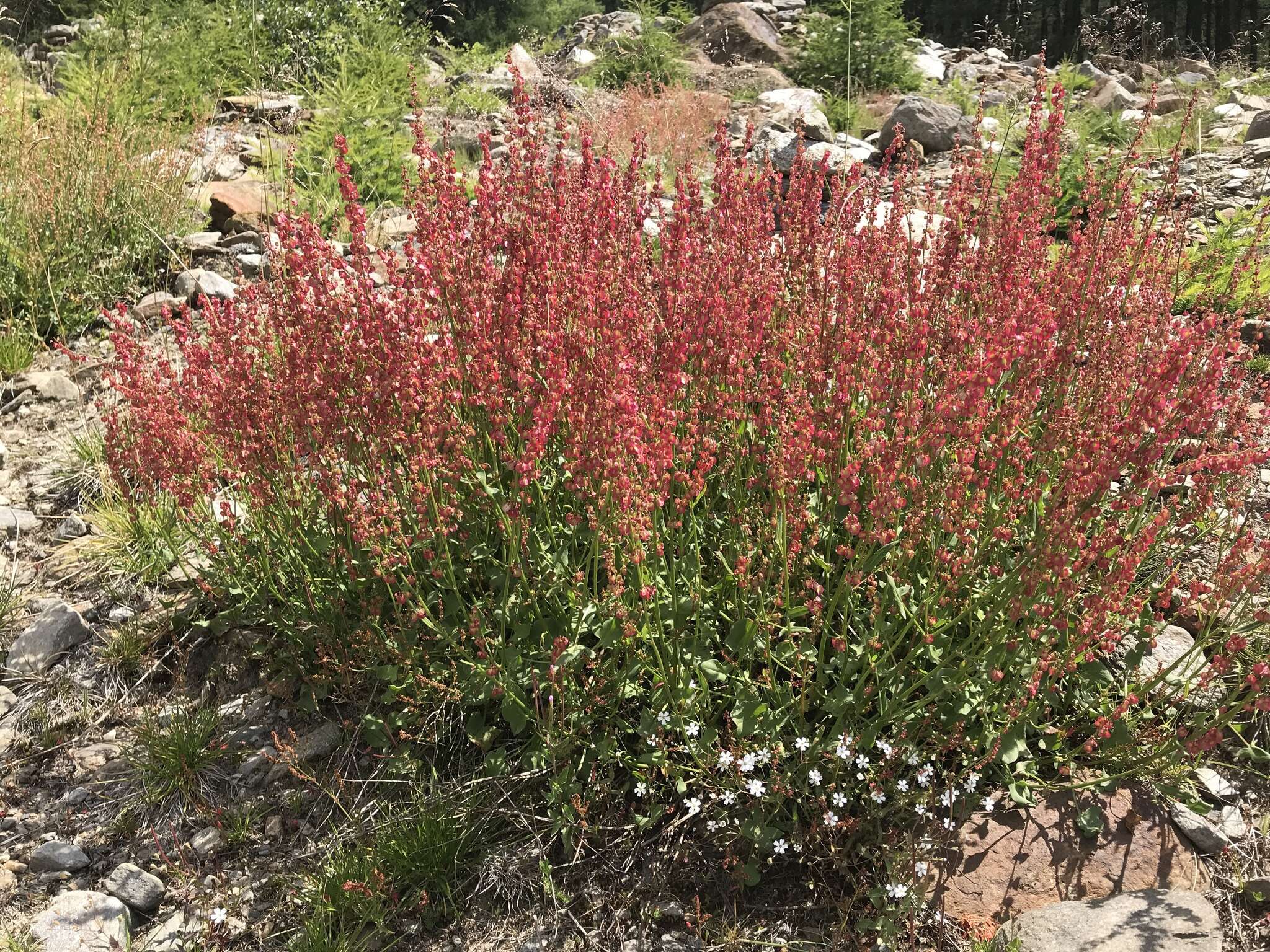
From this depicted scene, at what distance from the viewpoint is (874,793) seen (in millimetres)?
2658

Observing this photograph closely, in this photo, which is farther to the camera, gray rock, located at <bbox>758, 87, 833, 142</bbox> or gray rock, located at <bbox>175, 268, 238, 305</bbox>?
gray rock, located at <bbox>758, 87, 833, 142</bbox>

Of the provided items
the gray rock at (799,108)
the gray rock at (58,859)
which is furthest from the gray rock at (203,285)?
the gray rock at (799,108)

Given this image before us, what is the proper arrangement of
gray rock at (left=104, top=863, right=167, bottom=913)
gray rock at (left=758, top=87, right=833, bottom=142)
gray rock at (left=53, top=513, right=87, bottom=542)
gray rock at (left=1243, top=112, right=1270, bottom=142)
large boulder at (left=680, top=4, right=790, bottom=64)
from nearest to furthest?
gray rock at (left=104, top=863, right=167, bottom=913) → gray rock at (left=53, top=513, right=87, bottom=542) → gray rock at (left=1243, top=112, right=1270, bottom=142) → gray rock at (left=758, top=87, right=833, bottom=142) → large boulder at (left=680, top=4, right=790, bottom=64)

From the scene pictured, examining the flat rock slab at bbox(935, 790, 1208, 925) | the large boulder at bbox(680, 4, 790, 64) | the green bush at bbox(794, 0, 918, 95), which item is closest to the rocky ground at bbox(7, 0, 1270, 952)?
the flat rock slab at bbox(935, 790, 1208, 925)

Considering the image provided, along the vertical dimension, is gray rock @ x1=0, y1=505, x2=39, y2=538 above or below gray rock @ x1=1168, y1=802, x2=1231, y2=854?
above

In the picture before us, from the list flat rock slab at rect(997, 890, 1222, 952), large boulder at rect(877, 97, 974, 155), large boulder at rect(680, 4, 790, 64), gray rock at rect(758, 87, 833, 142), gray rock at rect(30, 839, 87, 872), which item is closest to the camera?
flat rock slab at rect(997, 890, 1222, 952)

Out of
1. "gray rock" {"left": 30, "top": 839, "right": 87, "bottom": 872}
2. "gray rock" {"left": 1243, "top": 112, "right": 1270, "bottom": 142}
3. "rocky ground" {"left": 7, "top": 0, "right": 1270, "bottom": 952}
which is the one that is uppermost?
"gray rock" {"left": 1243, "top": 112, "right": 1270, "bottom": 142}

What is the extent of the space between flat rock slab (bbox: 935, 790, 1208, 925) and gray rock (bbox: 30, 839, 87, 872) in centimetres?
277

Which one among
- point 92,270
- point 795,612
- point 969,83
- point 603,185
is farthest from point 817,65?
point 795,612

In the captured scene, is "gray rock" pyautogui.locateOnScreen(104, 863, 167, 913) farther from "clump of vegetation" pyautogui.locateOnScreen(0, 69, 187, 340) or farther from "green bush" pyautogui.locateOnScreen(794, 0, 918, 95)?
"green bush" pyautogui.locateOnScreen(794, 0, 918, 95)

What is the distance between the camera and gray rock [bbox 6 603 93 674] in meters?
3.86

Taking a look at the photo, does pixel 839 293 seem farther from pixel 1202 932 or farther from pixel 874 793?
pixel 1202 932

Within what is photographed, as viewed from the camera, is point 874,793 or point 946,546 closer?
point 874,793

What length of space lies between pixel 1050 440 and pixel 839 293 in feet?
2.75
